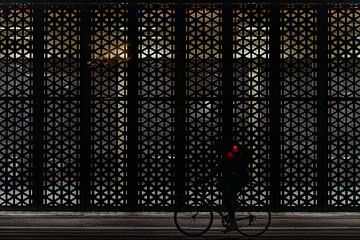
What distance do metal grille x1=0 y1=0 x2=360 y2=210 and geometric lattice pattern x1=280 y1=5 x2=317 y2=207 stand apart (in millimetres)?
26

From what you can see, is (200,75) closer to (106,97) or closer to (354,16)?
(106,97)

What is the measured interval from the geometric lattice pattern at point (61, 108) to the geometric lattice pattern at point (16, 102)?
358 millimetres

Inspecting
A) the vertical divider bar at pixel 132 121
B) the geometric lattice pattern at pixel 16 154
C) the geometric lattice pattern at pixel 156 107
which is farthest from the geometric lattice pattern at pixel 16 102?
the geometric lattice pattern at pixel 156 107

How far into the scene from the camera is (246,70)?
51.4 ft

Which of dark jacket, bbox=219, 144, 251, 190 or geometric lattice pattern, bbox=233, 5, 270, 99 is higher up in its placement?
geometric lattice pattern, bbox=233, 5, 270, 99

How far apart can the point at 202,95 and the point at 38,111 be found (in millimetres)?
3337

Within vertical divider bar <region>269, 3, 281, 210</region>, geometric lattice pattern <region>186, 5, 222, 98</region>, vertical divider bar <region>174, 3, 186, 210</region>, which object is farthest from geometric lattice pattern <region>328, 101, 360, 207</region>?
vertical divider bar <region>174, 3, 186, 210</region>

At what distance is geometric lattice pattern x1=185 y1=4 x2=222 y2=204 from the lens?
15523 mm

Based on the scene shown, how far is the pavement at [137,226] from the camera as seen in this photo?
12.7 metres

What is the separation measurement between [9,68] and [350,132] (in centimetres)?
722

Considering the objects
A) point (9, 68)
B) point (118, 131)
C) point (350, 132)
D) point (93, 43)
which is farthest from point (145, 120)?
point (350, 132)

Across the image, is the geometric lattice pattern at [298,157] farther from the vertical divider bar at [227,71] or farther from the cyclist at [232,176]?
the cyclist at [232,176]

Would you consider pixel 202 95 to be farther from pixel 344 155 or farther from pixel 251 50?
pixel 344 155

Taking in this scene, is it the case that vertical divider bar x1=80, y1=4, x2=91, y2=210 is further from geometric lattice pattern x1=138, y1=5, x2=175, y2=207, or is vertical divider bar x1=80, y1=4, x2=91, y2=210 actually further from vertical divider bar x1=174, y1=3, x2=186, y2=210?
vertical divider bar x1=174, y1=3, x2=186, y2=210
